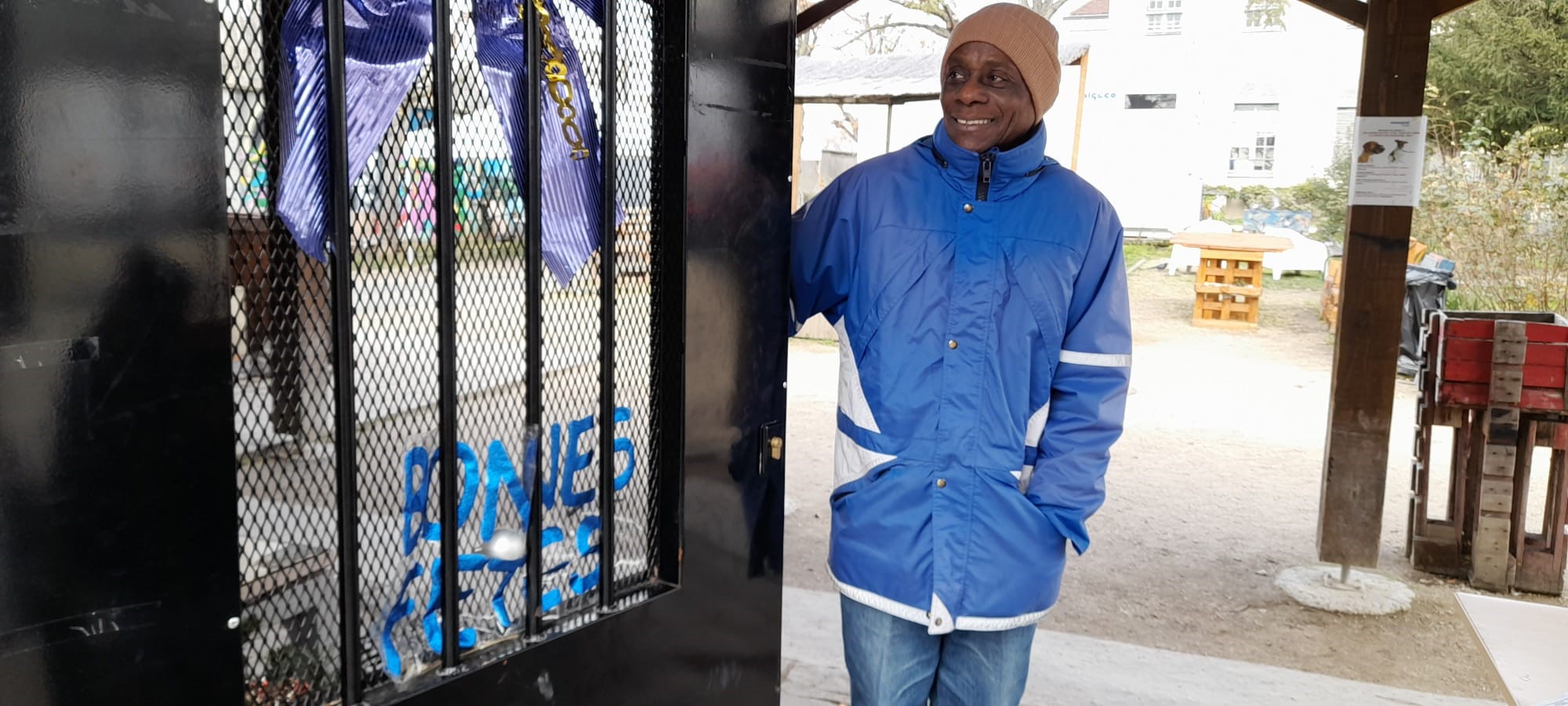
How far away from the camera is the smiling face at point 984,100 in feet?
6.80

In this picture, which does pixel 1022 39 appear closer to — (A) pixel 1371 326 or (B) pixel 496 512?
(B) pixel 496 512

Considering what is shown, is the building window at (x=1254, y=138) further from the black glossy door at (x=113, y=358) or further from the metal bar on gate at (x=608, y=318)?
the black glossy door at (x=113, y=358)

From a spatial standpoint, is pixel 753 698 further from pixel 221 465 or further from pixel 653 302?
pixel 221 465

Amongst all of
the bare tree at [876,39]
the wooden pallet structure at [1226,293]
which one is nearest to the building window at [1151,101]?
the bare tree at [876,39]

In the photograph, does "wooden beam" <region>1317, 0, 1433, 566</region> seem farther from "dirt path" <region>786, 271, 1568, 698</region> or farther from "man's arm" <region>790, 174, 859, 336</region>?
"man's arm" <region>790, 174, 859, 336</region>

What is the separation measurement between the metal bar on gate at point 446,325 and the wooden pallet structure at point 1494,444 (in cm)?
481

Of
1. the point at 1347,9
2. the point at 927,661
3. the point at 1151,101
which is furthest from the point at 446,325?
the point at 1151,101

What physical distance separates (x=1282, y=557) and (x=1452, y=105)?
47.2 feet

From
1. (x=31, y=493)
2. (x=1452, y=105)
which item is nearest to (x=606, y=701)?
(x=31, y=493)

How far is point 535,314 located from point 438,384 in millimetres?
187

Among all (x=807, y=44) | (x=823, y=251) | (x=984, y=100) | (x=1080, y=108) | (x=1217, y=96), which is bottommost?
(x=823, y=251)

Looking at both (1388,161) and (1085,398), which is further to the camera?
(1388,161)

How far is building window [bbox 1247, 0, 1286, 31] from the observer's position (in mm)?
24672

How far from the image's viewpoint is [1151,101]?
24.2 m
